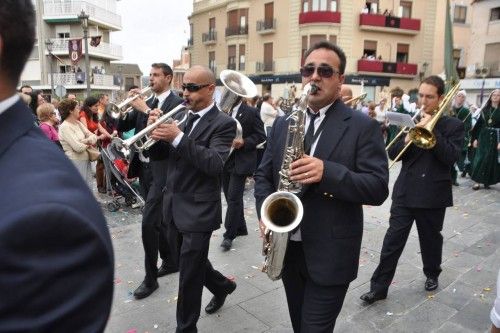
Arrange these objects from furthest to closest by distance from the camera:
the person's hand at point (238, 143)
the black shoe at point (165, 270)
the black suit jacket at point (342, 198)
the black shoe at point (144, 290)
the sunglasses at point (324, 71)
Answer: the person's hand at point (238, 143) < the black shoe at point (165, 270) < the black shoe at point (144, 290) < the sunglasses at point (324, 71) < the black suit jacket at point (342, 198)

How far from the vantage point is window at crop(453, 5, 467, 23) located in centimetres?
3169

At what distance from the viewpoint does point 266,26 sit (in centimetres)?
3244

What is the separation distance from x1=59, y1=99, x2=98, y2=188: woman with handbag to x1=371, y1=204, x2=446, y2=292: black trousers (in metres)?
4.48

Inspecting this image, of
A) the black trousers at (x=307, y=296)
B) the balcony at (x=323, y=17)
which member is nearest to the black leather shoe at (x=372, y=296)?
the black trousers at (x=307, y=296)

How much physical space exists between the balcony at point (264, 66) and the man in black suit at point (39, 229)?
32170 millimetres

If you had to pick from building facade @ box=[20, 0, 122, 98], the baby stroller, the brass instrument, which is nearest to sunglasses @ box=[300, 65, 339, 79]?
the brass instrument

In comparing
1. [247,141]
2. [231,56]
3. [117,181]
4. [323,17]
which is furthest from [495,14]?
[117,181]

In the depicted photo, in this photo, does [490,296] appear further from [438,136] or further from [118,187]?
[118,187]

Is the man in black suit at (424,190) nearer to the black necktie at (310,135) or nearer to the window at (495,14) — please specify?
the black necktie at (310,135)

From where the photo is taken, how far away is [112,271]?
1.04 m

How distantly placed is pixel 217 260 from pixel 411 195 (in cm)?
236

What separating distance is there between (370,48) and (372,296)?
29503 millimetres

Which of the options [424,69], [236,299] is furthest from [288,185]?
[424,69]

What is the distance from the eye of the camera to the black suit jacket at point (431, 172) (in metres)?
3.86
